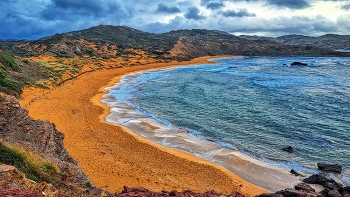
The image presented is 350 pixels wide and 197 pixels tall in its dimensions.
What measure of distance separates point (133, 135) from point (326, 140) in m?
15.4

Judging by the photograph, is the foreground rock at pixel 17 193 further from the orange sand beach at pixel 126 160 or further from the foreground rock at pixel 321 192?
the foreground rock at pixel 321 192

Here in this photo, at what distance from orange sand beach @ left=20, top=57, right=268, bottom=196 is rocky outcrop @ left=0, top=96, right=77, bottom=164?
8.85 ft

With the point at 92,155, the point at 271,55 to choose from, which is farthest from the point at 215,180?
the point at 271,55

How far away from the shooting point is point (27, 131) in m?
12.5

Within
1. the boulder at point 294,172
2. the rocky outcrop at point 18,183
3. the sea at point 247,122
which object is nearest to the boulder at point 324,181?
the boulder at point 294,172

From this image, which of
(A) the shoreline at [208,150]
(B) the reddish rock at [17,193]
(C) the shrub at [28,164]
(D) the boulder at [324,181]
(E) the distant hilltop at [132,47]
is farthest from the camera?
(E) the distant hilltop at [132,47]

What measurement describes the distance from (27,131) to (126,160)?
21.0 feet

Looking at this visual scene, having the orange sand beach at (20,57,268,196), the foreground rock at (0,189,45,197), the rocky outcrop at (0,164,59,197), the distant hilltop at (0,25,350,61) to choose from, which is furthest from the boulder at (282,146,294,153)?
the distant hilltop at (0,25,350,61)

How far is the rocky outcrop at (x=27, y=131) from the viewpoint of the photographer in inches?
456

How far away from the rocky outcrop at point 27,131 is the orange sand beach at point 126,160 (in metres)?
2.70

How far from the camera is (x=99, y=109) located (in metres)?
30.0

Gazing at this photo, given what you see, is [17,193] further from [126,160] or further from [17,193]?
[126,160]

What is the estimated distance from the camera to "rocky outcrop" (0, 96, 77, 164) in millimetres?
11594

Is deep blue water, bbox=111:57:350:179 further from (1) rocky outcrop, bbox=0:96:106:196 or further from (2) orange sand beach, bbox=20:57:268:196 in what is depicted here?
(1) rocky outcrop, bbox=0:96:106:196
